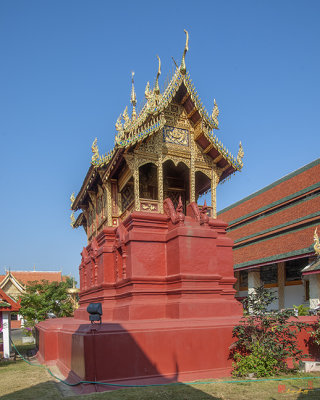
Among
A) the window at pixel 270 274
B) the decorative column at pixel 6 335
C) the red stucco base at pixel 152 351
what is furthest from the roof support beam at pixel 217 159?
the window at pixel 270 274

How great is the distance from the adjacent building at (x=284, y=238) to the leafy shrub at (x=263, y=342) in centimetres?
763

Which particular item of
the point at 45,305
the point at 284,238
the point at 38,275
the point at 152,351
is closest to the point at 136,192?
the point at 152,351

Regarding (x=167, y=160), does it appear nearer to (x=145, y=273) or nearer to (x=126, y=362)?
(x=145, y=273)

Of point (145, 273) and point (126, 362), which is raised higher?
point (145, 273)

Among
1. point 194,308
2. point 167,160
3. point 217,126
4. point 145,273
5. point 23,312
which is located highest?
point 217,126

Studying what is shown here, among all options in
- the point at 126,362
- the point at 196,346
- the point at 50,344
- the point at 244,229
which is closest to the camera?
the point at 126,362

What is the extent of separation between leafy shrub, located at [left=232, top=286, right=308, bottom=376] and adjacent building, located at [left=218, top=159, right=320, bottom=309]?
763 cm

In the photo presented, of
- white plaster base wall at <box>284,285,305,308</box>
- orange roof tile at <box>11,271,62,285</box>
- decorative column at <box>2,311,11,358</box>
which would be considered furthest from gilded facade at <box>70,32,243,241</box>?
orange roof tile at <box>11,271,62,285</box>

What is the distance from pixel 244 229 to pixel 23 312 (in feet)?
47.3

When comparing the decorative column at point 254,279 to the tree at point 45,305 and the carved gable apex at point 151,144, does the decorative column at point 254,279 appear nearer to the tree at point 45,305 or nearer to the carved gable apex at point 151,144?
the tree at point 45,305

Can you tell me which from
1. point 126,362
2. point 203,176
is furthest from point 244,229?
point 126,362

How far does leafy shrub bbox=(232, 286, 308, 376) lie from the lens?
319 inches

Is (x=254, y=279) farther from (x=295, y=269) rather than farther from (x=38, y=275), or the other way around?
(x=38, y=275)

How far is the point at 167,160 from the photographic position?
457 inches
